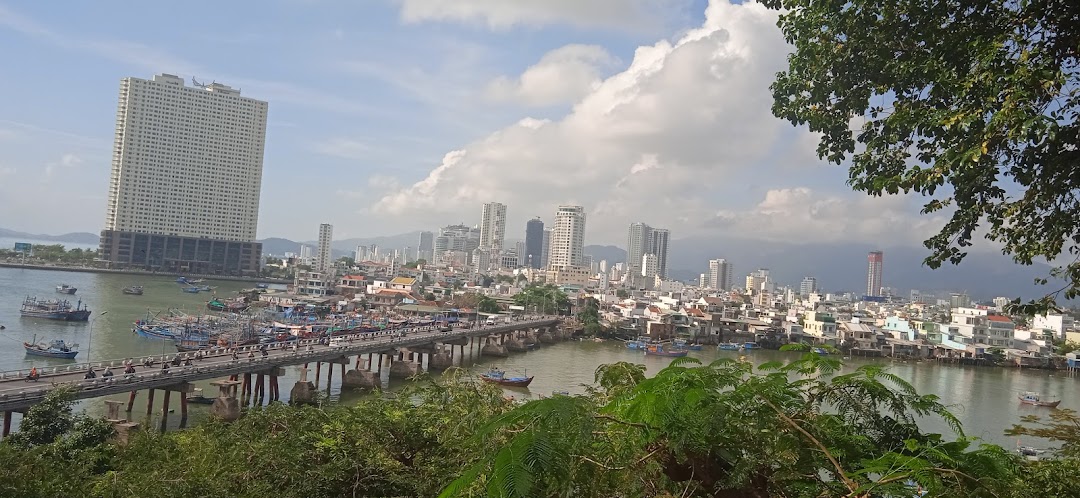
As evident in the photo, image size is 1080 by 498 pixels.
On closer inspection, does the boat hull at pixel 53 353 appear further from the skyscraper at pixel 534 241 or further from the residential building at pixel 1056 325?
the skyscraper at pixel 534 241

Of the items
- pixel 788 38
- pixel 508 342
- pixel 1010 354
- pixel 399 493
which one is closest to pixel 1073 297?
pixel 788 38

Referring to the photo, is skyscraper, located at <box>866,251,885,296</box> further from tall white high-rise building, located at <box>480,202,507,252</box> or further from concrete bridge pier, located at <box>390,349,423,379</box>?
concrete bridge pier, located at <box>390,349,423,379</box>

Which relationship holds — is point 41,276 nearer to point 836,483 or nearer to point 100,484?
point 100,484

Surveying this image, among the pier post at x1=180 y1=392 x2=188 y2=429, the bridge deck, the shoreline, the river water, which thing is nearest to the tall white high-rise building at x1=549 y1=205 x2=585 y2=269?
the shoreline

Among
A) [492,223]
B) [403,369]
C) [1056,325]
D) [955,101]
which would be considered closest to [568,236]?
[492,223]

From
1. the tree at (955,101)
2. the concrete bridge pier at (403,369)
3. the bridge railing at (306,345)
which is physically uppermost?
the tree at (955,101)

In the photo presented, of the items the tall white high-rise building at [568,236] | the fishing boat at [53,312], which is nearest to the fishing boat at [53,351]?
the fishing boat at [53,312]

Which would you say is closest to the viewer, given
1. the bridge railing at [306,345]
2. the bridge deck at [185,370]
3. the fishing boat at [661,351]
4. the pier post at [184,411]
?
the bridge deck at [185,370]
